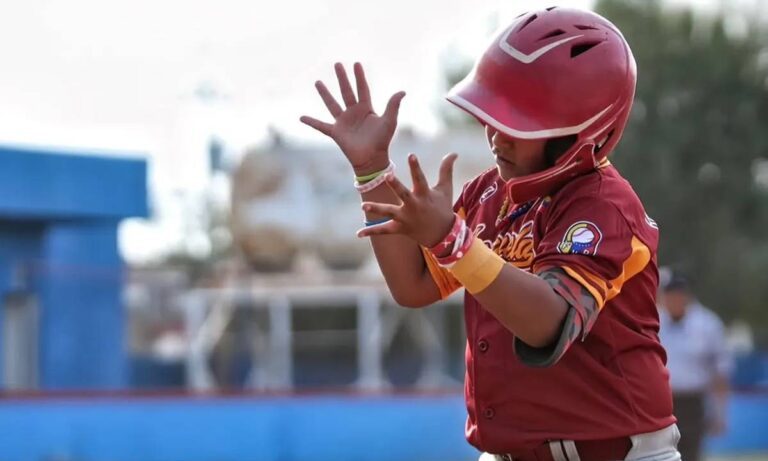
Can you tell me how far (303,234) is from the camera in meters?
29.2

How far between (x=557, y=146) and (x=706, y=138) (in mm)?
36909

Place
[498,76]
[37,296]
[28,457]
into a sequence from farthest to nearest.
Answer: [37,296] < [28,457] < [498,76]

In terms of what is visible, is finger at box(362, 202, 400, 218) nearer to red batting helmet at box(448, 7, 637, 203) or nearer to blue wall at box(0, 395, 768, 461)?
red batting helmet at box(448, 7, 637, 203)

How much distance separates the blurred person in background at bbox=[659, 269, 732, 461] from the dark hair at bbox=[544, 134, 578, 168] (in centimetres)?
670

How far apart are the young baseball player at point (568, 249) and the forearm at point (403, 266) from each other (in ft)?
0.74

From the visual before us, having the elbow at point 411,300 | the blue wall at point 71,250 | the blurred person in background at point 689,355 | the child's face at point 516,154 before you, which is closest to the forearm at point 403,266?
the elbow at point 411,300

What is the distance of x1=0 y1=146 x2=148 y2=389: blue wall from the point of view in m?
19.3

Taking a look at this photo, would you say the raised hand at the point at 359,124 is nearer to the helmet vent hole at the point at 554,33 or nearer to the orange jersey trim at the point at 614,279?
the helmet vent hole at the point at 554,33

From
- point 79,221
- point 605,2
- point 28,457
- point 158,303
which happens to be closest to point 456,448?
point 28,457

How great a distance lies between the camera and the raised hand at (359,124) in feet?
11.9

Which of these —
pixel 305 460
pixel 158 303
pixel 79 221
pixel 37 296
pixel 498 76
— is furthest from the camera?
pixel 158 303

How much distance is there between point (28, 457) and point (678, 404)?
280 inches

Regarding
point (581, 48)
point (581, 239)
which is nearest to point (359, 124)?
point (581, 48)

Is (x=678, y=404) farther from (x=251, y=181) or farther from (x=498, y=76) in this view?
(x=251, y=181)
